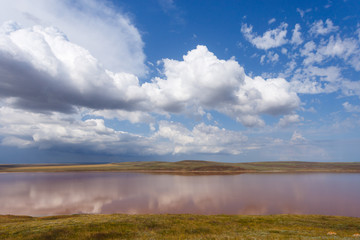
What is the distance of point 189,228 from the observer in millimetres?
25406

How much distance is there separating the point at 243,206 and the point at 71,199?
46708 mm

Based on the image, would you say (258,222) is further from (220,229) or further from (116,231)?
(116,231)

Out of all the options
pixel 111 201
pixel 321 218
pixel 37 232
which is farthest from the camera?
pixel 111 201

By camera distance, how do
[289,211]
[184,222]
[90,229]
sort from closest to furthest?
[90,229] → [184,222] → [289,211]

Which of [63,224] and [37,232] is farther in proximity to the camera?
[63,224]

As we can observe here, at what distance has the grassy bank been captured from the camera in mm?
21406

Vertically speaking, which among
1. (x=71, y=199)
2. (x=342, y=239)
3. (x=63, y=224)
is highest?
(x=342, y=239)

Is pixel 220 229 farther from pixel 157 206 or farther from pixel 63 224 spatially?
pixel 157 206

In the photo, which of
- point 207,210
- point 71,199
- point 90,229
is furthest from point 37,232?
point 71,199

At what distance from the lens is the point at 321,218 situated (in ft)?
107

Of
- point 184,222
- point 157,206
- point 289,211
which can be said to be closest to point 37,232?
point 184,222

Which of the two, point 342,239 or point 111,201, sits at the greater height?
point 342,239

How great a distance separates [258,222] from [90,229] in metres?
23.8

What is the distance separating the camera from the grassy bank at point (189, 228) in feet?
70.2
